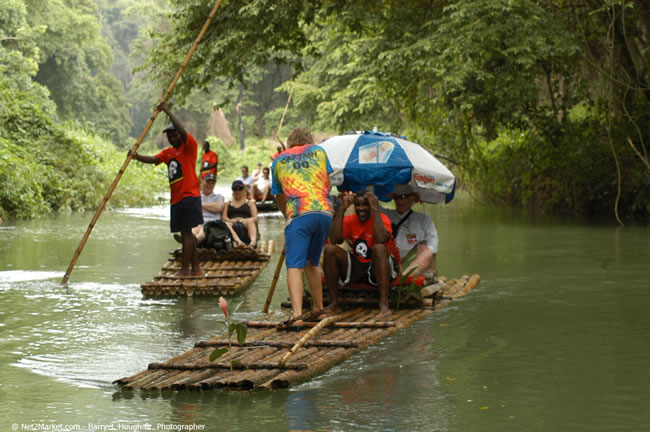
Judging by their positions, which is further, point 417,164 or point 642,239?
point 642,239

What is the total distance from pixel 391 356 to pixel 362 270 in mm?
1945

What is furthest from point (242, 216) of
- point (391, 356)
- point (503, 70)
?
point (503, 70)

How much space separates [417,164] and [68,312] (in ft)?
13.2

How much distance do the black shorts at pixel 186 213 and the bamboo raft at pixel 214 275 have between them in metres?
0.64

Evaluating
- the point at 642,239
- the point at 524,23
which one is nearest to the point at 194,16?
the point at 524,23

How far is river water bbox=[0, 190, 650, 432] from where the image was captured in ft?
19.1

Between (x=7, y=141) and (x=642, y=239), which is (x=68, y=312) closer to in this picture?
(x=642, y=239)

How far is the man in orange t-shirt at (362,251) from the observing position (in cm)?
914

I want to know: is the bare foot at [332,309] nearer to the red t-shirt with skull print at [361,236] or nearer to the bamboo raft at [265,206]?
the red t-shirt with skull print at [361,236]

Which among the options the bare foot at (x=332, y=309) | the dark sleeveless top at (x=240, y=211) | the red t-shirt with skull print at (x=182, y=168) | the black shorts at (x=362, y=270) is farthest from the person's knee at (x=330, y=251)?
the dark sleeveless top at (x=240, y=211)

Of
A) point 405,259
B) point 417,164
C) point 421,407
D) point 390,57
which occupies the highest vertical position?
point 390,57

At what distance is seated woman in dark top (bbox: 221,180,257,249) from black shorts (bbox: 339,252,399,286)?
169 inches

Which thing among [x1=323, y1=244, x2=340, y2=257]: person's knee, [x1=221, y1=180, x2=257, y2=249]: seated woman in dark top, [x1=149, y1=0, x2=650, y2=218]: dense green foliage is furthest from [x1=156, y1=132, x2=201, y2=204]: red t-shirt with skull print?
[x1=149, y1=0, x2=650, y2=218]: dense green foliage

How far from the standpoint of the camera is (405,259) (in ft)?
32.3
